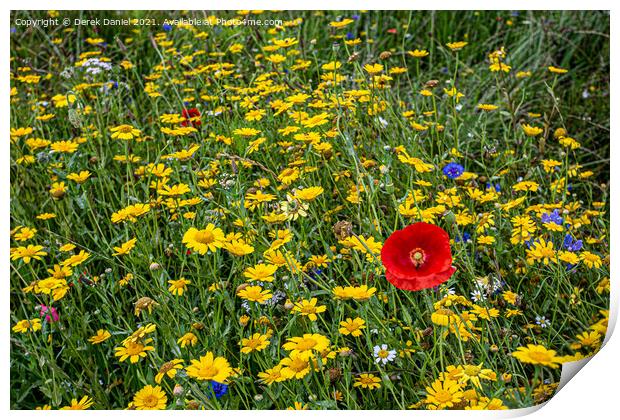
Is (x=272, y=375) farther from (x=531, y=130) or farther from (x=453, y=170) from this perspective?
(x=531, y=130)

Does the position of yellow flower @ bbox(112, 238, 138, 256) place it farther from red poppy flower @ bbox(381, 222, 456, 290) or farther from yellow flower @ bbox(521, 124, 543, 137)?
yellow flower @ bbox(521, 124, 543, 137)

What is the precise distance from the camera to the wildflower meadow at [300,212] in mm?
854

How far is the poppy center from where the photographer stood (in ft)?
2.61

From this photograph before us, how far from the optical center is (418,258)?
0.80 meters

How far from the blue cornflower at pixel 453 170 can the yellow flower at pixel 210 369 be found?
490 millimetres

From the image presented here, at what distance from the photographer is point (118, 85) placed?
1.25 meters

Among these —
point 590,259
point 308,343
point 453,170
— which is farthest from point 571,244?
point 308,343

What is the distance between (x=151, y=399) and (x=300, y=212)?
0.31 metres

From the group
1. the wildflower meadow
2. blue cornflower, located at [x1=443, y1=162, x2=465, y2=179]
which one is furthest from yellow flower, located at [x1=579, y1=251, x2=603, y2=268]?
blue cornflower, located at [x1=443, y1=162, x2=465, y2=179]

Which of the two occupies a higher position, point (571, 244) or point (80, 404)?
point (571, 244)

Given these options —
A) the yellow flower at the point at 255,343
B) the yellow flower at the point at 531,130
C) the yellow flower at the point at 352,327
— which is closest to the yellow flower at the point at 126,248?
the yellow flower at the point at 255,343

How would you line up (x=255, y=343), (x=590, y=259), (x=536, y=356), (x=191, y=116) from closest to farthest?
(x=536, y=356), (x=255, y=343), (x=590, y=259), (x=191, y=116)

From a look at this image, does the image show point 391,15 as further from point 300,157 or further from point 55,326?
point 55,326
